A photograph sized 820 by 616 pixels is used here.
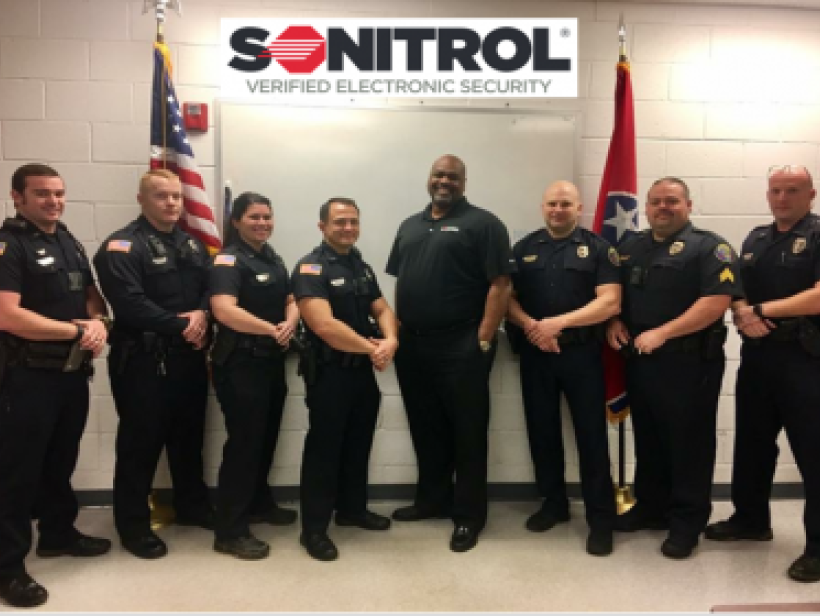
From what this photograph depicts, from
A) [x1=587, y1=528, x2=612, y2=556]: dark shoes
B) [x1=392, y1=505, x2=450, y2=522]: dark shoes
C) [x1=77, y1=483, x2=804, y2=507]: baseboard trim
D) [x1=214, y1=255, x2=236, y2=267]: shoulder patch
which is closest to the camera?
[x1=214, y1=255, x2=236, y2=267]: shoulder patch

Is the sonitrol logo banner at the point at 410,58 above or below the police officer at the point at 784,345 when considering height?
above

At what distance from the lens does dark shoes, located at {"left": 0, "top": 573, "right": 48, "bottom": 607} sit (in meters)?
2.30

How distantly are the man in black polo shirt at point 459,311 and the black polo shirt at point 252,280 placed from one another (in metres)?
0.59

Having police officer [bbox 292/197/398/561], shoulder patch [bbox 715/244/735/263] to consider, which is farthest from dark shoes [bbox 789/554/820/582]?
police officer [bbox 292/197/398/561]

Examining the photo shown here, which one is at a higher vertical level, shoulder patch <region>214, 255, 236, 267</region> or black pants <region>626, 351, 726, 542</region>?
shoulder patch <region>214, 255, 236, 267</region>

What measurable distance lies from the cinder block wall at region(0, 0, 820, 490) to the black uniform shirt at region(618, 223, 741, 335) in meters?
0.76

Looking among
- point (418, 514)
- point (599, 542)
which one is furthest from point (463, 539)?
point (599, 542)

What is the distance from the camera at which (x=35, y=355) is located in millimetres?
2373

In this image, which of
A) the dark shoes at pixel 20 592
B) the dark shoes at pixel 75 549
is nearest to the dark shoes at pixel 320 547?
the dark shoes at pixel 75 549

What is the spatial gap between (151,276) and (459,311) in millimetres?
1420

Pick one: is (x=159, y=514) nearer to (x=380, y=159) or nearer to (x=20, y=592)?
(x=20, y=592)

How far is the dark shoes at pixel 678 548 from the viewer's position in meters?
2.73

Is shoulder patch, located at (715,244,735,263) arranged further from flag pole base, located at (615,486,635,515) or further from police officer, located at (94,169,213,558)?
police officer, located at (94,169,213,558)

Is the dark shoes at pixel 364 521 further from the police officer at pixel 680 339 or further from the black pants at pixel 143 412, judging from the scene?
the police officer at pixel 680 339
